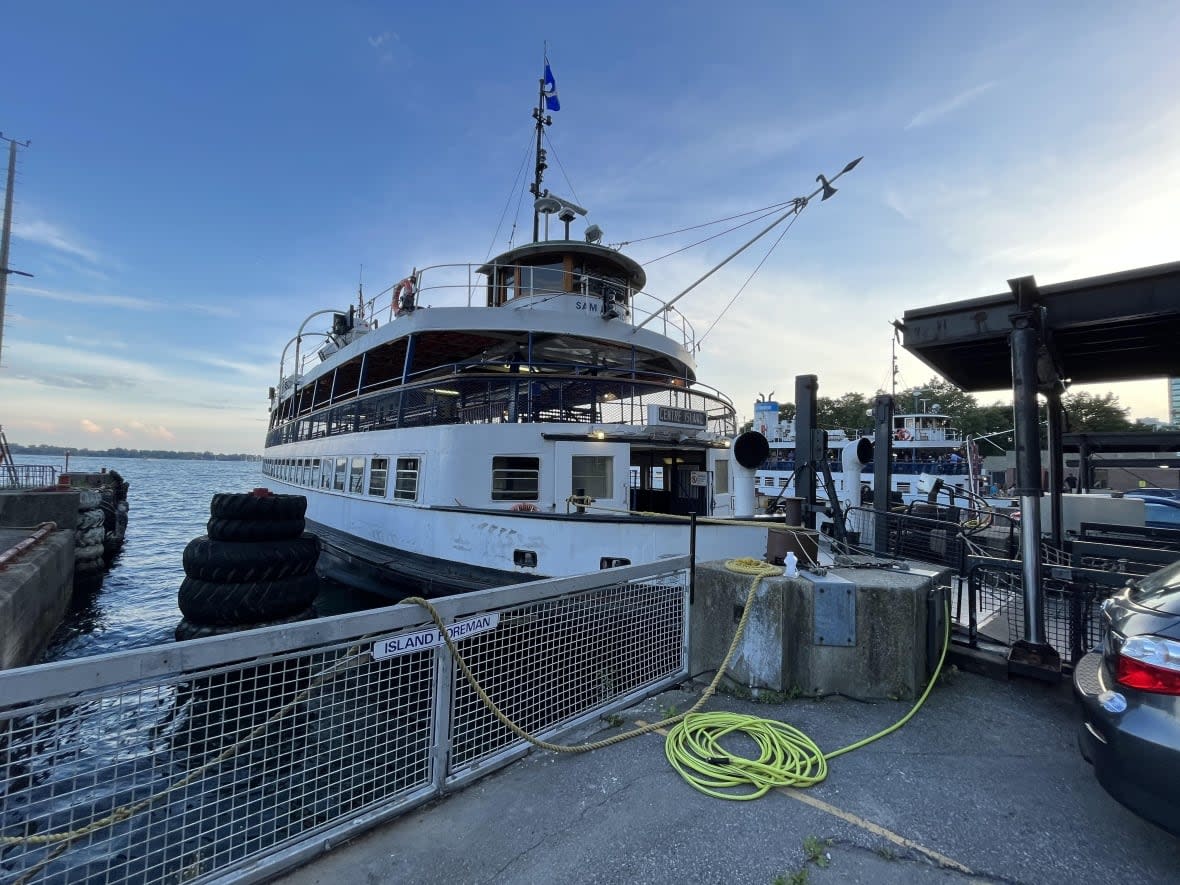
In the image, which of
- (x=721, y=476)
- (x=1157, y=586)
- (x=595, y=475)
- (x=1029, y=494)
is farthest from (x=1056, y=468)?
(x=595, y=475)

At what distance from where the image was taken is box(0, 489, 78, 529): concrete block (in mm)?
14203

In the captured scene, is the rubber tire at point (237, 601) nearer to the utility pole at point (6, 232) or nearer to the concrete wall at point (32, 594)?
the concrete wall at point (32, 594)

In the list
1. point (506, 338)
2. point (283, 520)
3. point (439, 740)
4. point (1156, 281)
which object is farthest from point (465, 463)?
point (1156, 281)

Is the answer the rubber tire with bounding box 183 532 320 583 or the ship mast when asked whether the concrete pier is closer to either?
the rubber tire with bounding box 183 532 320 583

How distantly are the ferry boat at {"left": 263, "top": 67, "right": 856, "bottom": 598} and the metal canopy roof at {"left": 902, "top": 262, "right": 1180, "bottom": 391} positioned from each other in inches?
101

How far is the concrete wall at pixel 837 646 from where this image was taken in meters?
4.57

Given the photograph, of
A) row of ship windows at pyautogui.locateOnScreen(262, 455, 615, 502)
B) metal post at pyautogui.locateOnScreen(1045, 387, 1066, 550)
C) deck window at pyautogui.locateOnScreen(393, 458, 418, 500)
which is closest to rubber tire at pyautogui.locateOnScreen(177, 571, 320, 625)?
deck window at pyautogui.locateOnScreen(393, 458, 418, 500)

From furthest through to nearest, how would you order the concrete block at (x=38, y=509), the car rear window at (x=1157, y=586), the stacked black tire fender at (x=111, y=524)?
the stacked black tire fender at (x=111, y=524) < the concrete block at (x=38, y=509) < the car rear window at (x=1157, y=586)

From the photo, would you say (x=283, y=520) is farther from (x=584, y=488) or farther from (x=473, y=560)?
(x=584, y=488)

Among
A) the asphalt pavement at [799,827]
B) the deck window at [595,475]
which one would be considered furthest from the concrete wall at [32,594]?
the deck window at [595,475]

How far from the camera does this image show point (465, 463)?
9984 millimetres

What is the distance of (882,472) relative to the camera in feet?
32.1

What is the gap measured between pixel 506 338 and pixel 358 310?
11.0 m

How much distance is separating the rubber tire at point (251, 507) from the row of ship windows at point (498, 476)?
2.28m
